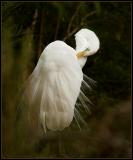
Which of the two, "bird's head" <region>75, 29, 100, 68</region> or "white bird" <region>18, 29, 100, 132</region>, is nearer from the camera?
"white bird" <region>18, 29, 100, 132</region>

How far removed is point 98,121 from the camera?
19.8 inches

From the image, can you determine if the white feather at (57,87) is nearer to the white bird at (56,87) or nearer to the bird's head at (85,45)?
the white bird at (56,87)

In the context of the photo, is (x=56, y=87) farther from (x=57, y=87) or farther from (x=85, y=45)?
(x=85, y=45)

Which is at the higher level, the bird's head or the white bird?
the bird's head

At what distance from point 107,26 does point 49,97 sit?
118 cm

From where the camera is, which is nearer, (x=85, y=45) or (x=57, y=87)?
(x=57, y=87)

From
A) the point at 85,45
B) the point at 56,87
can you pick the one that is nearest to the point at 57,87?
the point at 56,87

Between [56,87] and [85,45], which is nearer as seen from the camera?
[56,87]

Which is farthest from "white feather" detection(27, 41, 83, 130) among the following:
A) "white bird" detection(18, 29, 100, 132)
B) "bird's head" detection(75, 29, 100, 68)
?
"bird's head" detection(75, 29, 100, 68)

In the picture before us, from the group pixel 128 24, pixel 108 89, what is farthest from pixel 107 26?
pixel 108 89

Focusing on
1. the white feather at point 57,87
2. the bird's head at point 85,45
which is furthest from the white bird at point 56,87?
the bird's head at point 85,45

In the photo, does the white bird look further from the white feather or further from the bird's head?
the bird's head

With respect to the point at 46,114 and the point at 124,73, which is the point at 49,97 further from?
the point at 124,73

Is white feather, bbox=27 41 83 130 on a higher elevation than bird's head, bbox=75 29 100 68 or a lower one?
lower
